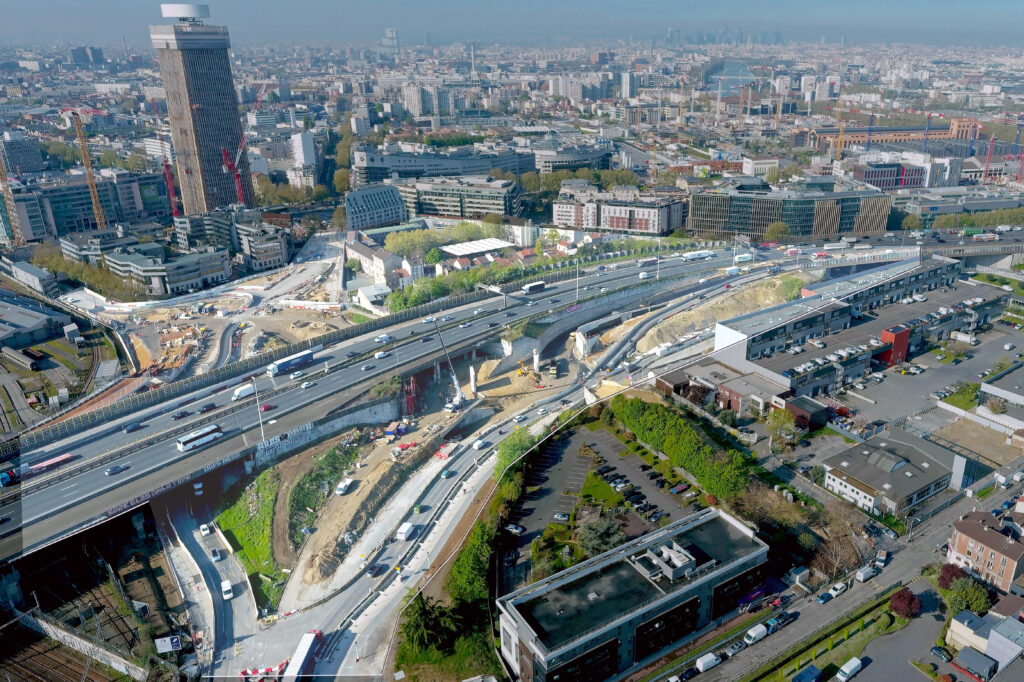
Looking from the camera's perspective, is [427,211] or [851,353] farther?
[427,211]

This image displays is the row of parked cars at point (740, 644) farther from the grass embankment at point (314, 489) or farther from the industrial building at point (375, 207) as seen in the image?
the industrial building at point (375, 207)

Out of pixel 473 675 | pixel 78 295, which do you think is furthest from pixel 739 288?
pixel 78 295

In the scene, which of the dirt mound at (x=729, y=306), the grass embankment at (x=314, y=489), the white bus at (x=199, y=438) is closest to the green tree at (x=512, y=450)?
the grass embankment at (x=314, y=489)

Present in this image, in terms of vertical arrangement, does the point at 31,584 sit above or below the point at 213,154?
below

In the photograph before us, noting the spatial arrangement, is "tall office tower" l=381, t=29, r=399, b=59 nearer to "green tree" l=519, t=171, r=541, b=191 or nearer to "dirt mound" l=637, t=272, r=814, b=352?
"green tree" l=519, t=171, r=541, b=191

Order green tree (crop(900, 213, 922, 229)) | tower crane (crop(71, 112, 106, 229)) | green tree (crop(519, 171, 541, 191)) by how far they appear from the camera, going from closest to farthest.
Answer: green tree (crop(900, 213, 922, 229))
tower crane (crop(71, 112, 106, 229))
green tree (crop(519, 171, 541, 191))

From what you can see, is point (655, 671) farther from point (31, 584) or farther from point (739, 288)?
point (739, 288)

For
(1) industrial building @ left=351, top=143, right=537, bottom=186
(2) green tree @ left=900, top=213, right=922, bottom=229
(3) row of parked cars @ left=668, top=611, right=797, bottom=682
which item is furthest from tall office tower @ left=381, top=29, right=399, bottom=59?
(3) row of parked cars @ left=668, top=611, right=797, bottom=682

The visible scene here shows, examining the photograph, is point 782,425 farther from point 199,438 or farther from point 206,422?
point 206,422
